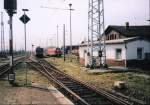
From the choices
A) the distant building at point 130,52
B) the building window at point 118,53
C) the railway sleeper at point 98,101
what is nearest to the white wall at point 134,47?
the distant building at point 130,52

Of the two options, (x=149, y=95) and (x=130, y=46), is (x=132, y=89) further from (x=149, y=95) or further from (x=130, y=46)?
(x=130, y=46)

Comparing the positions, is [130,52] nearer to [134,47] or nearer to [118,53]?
[134,47]

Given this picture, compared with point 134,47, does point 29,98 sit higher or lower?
lower

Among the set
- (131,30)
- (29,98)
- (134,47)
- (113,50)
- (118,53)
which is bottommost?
(29,98)

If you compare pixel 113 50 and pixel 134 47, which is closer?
pixel 134 47

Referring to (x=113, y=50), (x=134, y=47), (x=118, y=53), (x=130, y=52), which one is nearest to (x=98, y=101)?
(x=130, y=52)

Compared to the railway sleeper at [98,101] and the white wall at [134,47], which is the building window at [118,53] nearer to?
the white wall at [134,47]

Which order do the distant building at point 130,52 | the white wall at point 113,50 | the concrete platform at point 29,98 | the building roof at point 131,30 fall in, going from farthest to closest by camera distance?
the building roof at point 131,30
the white wall at point 113,50
the distant building at point 130,52
the concrete platform at point 29,98

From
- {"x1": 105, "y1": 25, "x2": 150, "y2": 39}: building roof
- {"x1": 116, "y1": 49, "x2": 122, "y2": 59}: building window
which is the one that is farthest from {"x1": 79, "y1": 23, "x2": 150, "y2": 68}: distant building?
{"x1": 105, "y1": 25, "x2": 150, "y2": 39}: building roof

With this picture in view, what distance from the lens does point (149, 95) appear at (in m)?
14.0

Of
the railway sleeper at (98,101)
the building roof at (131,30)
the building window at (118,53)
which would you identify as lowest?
the railway sleeper at (98,101)

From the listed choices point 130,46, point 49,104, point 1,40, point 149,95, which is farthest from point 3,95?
point 1,40

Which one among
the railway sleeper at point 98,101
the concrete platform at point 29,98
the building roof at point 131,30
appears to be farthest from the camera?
the building roof at point 131,30

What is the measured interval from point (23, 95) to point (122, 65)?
1959 centimetres
